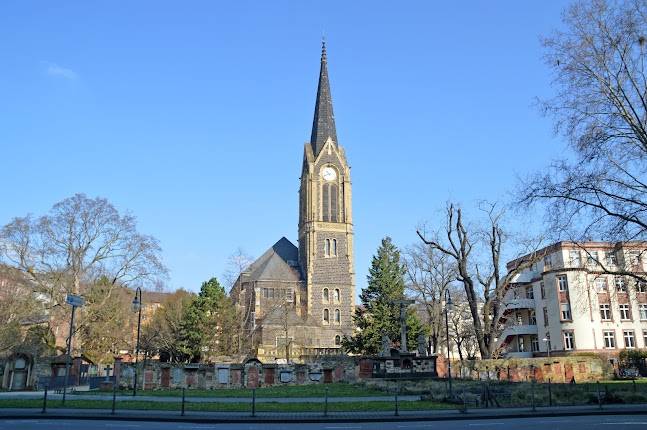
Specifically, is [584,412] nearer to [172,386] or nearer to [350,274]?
[172,386]

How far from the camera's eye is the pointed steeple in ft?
289

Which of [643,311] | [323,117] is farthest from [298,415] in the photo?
[323,117]

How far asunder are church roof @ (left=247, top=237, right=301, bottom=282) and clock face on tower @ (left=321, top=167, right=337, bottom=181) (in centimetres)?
1307

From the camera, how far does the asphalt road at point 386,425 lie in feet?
42.8

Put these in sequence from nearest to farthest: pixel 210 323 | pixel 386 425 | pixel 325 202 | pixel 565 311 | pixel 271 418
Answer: pixel 386 425 < pixel 271 418 < pixel 565 311 < pixel 210 323 < pixel 325 202

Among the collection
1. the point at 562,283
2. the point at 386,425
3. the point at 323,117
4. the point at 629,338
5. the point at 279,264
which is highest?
the point at 323,117

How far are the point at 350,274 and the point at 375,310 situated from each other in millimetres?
32164

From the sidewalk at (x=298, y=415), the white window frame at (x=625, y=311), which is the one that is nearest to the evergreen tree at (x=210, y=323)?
the white window frame at (x=625, y=311)

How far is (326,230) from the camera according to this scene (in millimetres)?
82375

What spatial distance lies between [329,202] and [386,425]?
7091 cm

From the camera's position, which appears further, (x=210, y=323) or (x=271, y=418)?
(x=210, y=323)

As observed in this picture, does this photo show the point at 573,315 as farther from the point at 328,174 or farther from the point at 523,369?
the point at 328,174

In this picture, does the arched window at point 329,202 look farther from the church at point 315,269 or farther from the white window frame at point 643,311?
the white window frame at point 643,311

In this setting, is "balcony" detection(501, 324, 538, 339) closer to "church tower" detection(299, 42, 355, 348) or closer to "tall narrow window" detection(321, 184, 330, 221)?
"church tower" detection(299, 42, 355, 348)
